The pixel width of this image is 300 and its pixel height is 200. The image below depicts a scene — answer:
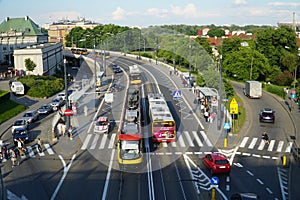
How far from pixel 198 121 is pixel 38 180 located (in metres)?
18.8

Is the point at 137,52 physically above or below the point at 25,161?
above

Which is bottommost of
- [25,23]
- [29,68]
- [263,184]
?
[263,184]

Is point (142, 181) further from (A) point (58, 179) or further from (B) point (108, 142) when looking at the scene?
(B) point (108, 142)

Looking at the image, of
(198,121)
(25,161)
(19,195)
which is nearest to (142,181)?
(19,195)

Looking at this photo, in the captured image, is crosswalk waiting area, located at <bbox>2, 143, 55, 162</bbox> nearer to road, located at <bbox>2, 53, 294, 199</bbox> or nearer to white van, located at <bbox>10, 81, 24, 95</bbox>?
road, located at <bbox>2, 53, 294, 199</bbox>

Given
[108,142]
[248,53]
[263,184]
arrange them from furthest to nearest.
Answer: [248,53]
[108,142]
[263,184]

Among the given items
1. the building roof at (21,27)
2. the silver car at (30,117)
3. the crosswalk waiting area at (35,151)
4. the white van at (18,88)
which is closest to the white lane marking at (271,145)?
the crosswalk waiting area at (35,151)

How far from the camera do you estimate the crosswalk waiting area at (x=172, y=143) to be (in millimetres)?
30203

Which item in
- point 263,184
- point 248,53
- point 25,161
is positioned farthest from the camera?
point 248,53

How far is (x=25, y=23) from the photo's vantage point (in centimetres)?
9425

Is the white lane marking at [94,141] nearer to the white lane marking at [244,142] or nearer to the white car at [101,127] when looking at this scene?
the white car at [101,127]

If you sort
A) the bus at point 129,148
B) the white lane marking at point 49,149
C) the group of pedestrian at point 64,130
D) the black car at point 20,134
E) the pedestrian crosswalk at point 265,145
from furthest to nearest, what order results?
the group of pedestrian at point 64,130 → the black car at point 20,134 → the pedestrian crosswalk at point 265,145 → the white lane marking at point 49,149 → the bus at point 129,148

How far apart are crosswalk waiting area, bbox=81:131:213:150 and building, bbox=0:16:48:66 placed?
167ft

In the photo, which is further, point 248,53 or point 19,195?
point 248,53
